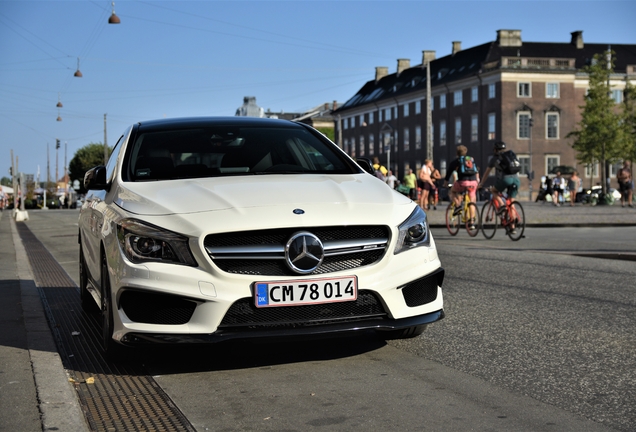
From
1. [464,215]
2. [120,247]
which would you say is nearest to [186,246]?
[120,247]

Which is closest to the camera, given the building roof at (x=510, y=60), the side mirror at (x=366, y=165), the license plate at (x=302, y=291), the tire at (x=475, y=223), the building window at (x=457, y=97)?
the license plate at (x=302, y=291)

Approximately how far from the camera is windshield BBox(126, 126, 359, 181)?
5.89 m

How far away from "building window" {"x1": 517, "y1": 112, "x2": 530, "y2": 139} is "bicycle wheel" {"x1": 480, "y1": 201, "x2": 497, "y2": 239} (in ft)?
204

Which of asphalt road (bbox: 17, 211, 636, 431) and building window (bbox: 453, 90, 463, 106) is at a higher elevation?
building window (bbox: 453, 90, 463, 106)

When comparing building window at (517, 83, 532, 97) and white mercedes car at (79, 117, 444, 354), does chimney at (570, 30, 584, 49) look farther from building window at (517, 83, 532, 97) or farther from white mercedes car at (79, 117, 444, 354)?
white mercedes car at (79, 117, 444, 354)

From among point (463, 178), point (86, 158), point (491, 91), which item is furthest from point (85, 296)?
point (86, 158)

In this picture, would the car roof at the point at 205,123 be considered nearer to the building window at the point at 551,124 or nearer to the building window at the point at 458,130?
the building window at the point at 551,124

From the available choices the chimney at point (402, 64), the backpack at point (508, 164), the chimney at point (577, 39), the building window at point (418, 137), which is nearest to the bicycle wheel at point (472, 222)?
the backpack at point (508, 164)

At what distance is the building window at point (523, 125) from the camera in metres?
76.7

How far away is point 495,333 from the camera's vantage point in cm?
606

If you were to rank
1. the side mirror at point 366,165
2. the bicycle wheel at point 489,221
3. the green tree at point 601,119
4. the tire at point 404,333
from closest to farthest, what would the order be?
the tire at point 404,333, the side mirror at point 366,165, the bicycle wheel at point 489,221, the green tree at point 601,119

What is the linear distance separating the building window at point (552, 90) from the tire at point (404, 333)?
7659 centimetres

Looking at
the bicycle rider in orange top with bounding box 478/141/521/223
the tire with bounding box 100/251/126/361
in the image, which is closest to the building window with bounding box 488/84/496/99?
the bicycle rider in orange top with bounding box 478/141/521/223

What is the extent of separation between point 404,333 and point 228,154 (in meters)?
1.83
